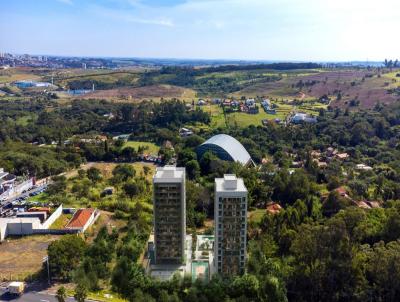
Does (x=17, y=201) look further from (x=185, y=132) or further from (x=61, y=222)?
(x=185, y=132)

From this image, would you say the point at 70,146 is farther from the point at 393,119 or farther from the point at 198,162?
the point at 393,119

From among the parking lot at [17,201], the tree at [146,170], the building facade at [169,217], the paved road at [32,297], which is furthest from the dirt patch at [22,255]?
the tree at [146,170]

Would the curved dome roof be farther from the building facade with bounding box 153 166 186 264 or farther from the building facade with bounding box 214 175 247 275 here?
the building facade with bounding box 214 175 247 275

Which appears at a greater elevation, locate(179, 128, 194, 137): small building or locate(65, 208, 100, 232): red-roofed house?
locate(179, 128, 194, 137): small building

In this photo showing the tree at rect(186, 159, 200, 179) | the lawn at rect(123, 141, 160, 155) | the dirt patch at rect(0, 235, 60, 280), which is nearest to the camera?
the dirt patch at rect(0, 235, 60, 280)

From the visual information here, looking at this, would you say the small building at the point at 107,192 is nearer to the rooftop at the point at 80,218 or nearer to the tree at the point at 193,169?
the rooftop at the point at 80,218

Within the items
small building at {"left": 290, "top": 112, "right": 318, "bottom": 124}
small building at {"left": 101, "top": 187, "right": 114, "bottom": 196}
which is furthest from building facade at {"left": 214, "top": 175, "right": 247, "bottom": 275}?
small building at {"left": 290, "top": 112, "right": 318, "bottom": 124}

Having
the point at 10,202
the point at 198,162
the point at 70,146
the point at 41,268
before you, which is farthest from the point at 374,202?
the point at 70,146
